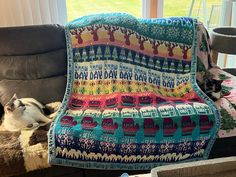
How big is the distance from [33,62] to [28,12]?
683 millimetres

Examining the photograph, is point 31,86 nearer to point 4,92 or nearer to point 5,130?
point 4,92

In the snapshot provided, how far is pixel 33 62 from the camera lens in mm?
2135

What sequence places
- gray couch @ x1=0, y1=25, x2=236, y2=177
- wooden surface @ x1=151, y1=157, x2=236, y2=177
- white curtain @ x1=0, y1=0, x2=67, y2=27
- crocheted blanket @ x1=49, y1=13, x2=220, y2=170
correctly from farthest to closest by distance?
white curtain @ x1=0, y1=0, x2=67, y2=27
gray couch @ x1=0, y1=25, x2=236, y2=177
crocheted blanket @ x1=49, y1=13, x2=220, y2=170
wooden surface @ x1=151, y1=157, x2=236, y2=177

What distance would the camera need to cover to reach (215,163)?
99 centimetres

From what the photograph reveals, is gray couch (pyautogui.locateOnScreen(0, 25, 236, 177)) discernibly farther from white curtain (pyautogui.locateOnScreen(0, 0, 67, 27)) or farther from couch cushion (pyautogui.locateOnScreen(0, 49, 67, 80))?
white curtain (pyautogui.locateOnScreen(0, 0, 67, 27))

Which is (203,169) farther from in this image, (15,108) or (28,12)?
(28,12)

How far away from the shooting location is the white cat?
1.75 meters

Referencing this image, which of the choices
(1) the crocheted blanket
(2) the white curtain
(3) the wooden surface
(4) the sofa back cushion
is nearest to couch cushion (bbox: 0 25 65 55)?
(4) the sofa back cushion

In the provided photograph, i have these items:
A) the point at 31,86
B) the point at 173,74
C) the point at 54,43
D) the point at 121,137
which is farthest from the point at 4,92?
the point at 173,74

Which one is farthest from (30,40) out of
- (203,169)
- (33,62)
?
(203,169)

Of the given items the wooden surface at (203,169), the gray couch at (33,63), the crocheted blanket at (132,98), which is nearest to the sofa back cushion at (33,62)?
the gray couch at (33,63)

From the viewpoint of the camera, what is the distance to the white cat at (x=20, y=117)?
5.74 feet

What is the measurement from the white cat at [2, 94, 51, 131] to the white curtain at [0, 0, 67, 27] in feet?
3.52

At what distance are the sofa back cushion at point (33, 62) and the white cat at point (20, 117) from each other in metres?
0.24
